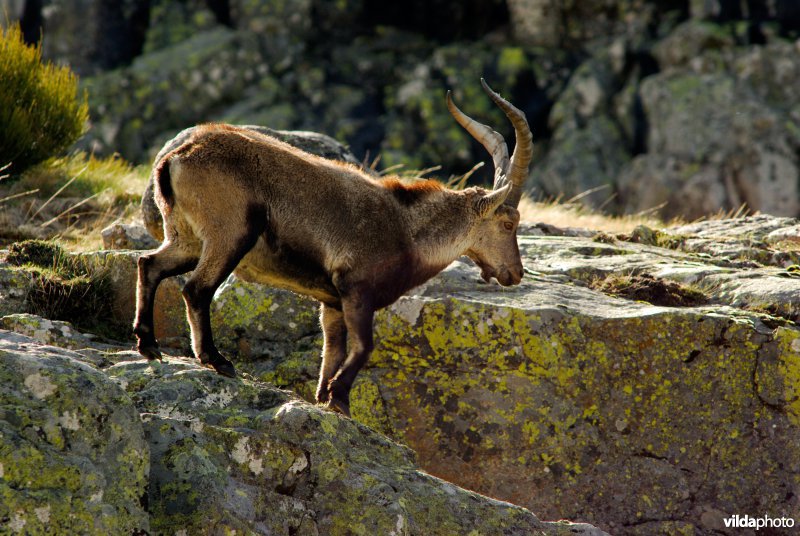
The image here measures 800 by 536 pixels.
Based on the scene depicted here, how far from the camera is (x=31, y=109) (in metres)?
11.6

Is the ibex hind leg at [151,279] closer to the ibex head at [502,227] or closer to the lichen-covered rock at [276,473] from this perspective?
the lichen-covered rock at [276,473]

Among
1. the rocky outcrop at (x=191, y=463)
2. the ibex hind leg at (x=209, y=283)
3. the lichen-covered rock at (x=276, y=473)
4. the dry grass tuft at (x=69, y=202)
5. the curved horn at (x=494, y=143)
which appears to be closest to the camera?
the rocky outcrop at (x=191, y=463)

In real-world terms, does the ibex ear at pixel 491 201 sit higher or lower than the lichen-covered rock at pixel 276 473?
higher

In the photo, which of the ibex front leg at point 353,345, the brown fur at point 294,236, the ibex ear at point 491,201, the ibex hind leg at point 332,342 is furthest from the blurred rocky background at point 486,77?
the ibex front leg at point 353,345

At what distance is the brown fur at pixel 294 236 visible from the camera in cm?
592

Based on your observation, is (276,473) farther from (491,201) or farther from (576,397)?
(491,201)

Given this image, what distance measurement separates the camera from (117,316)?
7012mm

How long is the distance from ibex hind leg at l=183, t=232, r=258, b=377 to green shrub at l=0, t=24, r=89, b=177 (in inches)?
237

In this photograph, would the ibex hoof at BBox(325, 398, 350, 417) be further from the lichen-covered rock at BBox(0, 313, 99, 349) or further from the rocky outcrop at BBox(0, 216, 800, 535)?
the lichen-covered rock at BBox(0, 313, 99, 349)

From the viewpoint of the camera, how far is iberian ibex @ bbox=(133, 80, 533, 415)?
19.4 ft

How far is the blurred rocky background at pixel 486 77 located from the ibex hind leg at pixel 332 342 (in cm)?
1812

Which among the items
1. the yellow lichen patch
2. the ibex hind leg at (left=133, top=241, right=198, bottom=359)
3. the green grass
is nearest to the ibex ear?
the yellow lichen patch

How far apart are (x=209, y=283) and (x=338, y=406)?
3.73 ft

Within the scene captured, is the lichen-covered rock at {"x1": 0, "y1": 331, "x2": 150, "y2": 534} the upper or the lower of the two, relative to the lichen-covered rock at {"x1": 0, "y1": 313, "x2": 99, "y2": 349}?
upper
